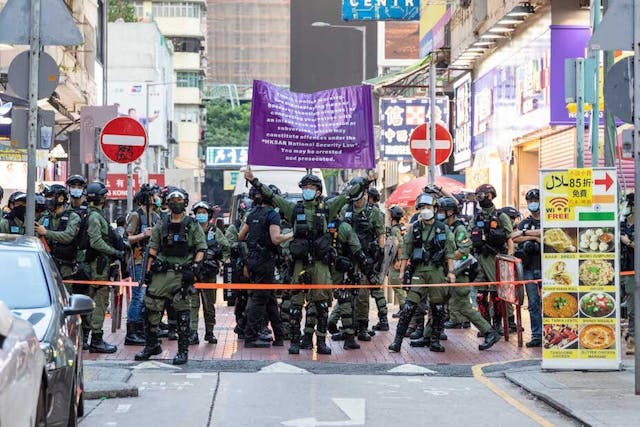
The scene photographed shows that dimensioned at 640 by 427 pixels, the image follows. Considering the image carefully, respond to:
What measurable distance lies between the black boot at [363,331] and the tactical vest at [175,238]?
3793mm

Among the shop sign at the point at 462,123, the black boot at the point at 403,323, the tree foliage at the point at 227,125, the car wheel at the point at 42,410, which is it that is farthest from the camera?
the tree foliage at the point at 227,125

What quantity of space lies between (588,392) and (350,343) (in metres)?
4.82

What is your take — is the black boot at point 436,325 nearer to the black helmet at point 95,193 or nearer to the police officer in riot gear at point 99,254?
the police officer in riot gear at point 99,254

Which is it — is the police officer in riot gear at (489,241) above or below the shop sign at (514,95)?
below

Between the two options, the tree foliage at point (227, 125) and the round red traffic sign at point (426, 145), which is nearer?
the round red traffic sign at point (426, 145)

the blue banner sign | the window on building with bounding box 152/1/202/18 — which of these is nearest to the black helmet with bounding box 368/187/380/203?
the blue banner sign

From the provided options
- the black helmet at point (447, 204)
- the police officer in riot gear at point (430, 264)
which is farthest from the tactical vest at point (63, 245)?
the black helmet at point (447, 204)

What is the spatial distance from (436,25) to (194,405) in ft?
106

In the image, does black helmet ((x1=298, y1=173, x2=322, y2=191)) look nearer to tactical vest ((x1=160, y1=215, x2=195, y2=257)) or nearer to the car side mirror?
tactical vest ((x1=160, y1=215, x2=195, y2=257))

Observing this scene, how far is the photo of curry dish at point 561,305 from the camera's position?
13586 mm

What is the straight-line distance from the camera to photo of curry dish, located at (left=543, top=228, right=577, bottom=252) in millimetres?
13633

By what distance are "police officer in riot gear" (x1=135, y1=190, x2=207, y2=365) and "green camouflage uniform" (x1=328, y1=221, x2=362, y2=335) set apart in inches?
90.2

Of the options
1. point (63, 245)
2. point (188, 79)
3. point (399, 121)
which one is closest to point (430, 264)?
point (63, 245)

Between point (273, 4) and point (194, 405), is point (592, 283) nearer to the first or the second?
point (194, 405)
